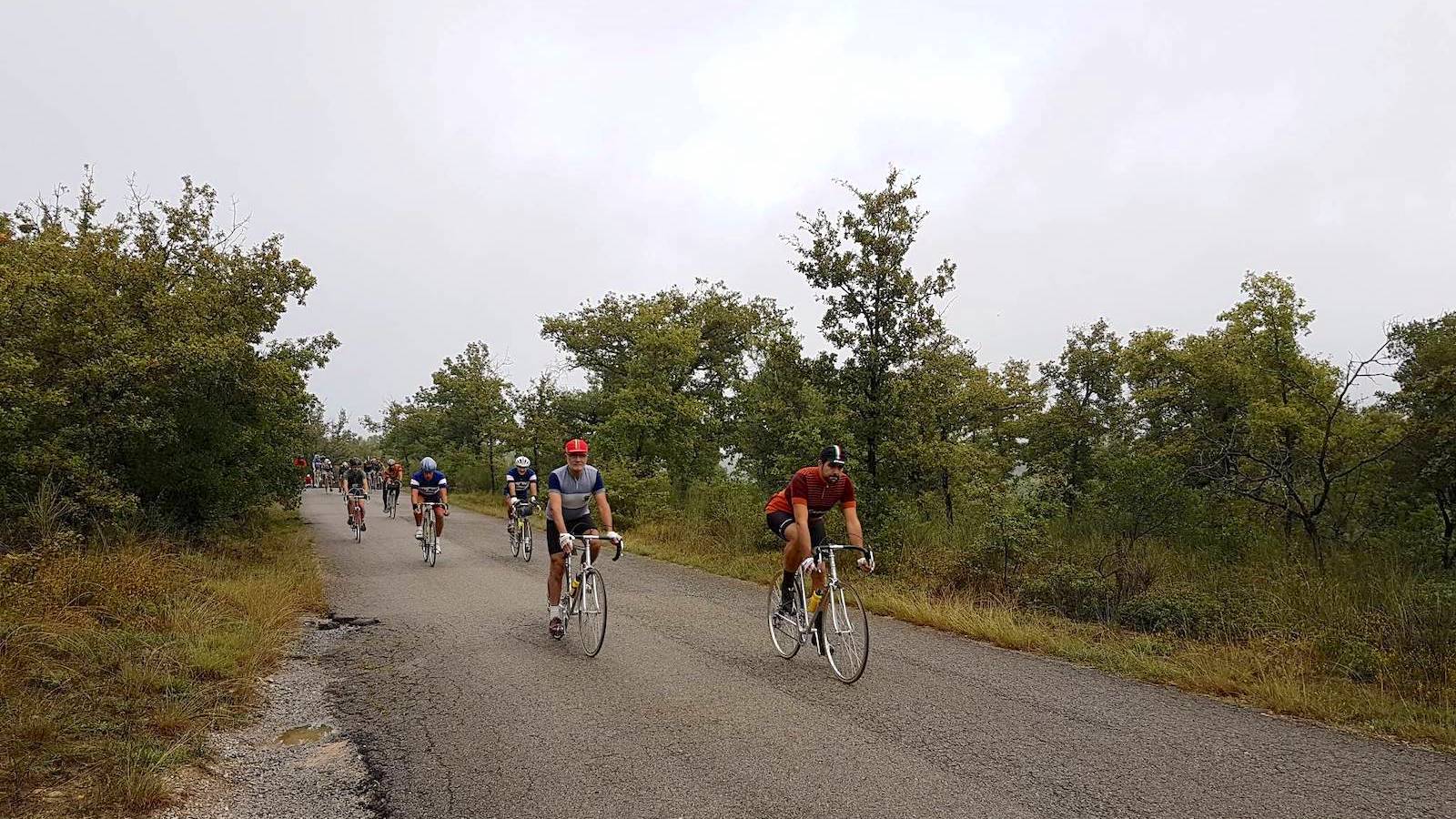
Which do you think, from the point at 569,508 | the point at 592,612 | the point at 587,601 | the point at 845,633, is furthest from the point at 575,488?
the point at 845,633

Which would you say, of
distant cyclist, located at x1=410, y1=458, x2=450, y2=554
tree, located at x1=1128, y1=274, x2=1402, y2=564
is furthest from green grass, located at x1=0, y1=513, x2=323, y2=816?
tree, located at x1=1128, y1=274, x2=1402, y2=564

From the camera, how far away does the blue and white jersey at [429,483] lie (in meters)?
13.8

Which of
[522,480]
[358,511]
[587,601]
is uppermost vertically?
[522,480]

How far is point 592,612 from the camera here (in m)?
7.01

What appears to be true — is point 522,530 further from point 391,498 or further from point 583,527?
point 391,498

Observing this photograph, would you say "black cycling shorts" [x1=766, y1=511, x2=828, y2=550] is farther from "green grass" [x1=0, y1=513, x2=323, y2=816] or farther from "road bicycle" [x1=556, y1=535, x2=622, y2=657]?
"green grass" [x1=0, y1=513, x2=323, y2=816]

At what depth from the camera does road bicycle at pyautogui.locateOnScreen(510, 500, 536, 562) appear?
46.2 feet

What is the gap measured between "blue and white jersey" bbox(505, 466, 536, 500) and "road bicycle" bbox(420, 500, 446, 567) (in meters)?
1.70

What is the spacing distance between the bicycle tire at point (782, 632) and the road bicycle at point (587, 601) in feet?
5.39

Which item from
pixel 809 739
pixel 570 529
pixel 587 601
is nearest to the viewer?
pixel 809 739

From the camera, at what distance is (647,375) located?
2200 cm

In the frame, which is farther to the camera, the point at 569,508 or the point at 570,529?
the point at 570,529

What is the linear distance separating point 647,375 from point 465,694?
16771 mm

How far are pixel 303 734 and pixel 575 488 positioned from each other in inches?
131
